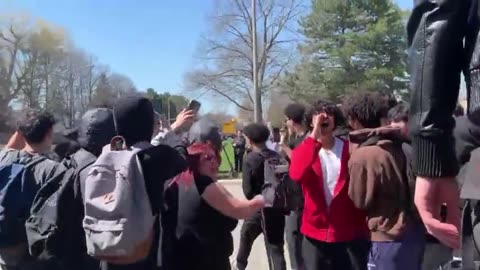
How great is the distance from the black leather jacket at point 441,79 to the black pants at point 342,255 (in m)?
3.06

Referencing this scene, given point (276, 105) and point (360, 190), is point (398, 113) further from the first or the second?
point (276, 105)

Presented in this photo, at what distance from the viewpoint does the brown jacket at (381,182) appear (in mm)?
4363

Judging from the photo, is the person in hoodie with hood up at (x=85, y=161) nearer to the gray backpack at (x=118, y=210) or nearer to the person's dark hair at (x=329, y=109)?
the gray backpack at (x=118, y=210)

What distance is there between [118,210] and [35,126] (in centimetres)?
186

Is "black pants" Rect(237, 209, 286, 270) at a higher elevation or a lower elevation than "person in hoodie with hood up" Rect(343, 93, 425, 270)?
lower

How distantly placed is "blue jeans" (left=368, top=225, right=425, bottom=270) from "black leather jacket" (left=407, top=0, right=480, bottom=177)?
8.48 feet

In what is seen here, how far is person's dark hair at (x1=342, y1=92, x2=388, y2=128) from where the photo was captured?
4.84 meters

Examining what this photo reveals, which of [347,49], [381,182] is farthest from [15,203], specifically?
[347,49]

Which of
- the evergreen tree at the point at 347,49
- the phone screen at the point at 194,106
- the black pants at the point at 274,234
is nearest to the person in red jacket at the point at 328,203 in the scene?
the phone screen at the point at 194,106

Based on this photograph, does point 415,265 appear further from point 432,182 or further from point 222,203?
point 432,182

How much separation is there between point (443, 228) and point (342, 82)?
130 feet

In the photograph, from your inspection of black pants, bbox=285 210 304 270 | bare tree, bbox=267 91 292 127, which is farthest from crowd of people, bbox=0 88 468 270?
bare tree, bbox=267 91 292 127

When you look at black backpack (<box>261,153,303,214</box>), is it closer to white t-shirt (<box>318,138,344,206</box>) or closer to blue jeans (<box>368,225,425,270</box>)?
white t-shirt (<box>318,138,344,206</box>)

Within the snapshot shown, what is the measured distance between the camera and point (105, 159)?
11.1 ft
